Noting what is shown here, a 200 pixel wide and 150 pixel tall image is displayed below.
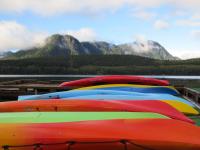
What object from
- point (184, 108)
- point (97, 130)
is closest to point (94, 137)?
point (97, 130)

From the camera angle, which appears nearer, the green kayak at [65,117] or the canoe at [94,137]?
the canoe at [94,137]

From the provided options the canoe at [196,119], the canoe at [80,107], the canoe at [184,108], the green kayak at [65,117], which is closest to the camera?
the green kayak at [65,117]

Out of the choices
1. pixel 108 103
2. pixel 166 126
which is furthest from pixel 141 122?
pixel 108 103

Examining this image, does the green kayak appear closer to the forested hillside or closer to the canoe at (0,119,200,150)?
the canoe at (0,119,200,150)

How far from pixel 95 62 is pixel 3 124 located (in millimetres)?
186030

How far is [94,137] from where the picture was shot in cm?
473

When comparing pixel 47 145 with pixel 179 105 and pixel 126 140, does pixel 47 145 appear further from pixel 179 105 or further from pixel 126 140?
pixel 179 105

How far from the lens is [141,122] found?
5535mm

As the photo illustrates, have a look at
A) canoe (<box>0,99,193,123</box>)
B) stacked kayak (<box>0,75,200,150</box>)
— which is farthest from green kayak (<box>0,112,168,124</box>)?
canoe (<box>0,99,193,123</box>)

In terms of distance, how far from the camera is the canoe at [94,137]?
466cm

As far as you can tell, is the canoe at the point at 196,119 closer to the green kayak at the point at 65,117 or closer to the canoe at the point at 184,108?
the canoe at the point at 184,108

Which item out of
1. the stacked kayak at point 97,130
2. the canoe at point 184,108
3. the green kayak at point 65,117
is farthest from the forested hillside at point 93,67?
the green kayak at point 65,117

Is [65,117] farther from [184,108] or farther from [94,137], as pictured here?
[184,108]

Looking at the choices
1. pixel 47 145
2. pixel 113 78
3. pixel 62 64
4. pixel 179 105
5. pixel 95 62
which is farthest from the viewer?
pixel 95 62
